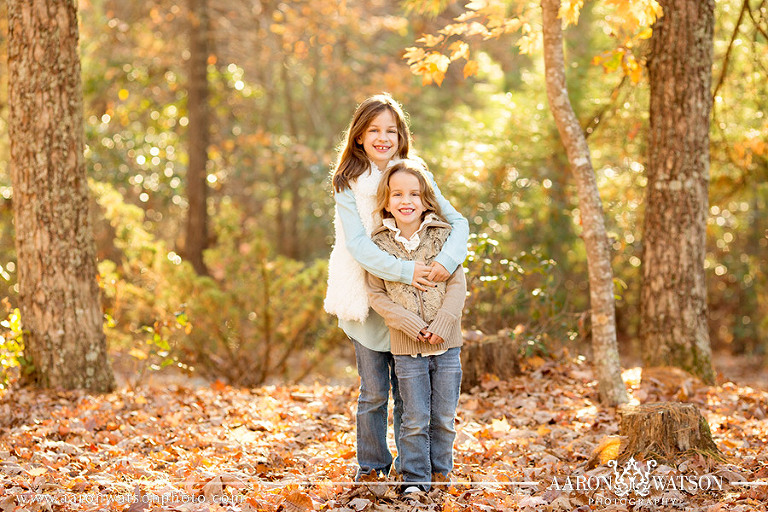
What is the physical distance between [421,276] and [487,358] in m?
3.01

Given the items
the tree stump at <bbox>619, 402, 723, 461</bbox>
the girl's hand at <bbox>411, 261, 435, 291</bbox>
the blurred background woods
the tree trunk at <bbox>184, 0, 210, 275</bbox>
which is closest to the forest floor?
the tree stump at <bbox>619, 402, 723, 461</bbox>

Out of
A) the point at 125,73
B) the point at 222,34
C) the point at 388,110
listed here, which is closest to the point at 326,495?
the point at 388,110

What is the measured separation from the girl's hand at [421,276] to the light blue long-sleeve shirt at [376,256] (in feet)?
0.07

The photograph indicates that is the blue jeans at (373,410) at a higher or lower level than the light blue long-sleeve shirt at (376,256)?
lower

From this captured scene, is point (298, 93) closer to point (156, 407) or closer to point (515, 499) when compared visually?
point (156, 407)

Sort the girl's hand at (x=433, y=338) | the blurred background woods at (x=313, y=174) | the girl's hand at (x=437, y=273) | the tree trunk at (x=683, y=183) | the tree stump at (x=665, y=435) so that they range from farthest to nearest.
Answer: the blurred background woods at (x=313, y=174), the tree trunk at (x=683, y=183), the tree stump at (x=665, y=435), the girl's hand at (x=437, y=273), the girl's hand at (x=433, y=338)

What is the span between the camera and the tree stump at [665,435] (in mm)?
4277

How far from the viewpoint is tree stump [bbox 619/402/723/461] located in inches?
168

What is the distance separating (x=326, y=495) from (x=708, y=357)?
13.4 ft

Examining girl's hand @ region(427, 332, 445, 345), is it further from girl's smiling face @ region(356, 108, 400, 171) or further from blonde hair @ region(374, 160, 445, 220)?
girl's smiling face @ region(356, 108, 400, 171)

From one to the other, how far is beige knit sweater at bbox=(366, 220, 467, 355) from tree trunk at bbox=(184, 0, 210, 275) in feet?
26.7

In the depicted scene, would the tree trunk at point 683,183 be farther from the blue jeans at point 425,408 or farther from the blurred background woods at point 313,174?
the blue jeans at point 425,408

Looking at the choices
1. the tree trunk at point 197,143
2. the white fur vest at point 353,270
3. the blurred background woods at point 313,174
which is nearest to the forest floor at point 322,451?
the blurred background woods at point 313,174

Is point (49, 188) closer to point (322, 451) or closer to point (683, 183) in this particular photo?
point (322, 451)
